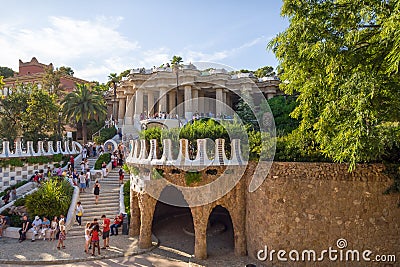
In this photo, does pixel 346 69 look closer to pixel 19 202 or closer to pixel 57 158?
pixel 19 202

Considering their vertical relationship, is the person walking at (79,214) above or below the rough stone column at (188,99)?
below

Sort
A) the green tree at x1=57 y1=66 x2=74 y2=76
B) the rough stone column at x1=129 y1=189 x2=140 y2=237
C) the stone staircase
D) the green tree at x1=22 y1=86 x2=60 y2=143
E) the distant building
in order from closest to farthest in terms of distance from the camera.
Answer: the rough stone column at x1=129 y1=189 x2=140 y2=237, the stone staircase, the green tree at x1=22 y1=86 x2=60 y2=143, the green tree at x1=57 y1=66 x2=74 y2=76, the distant building

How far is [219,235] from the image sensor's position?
51.8ft

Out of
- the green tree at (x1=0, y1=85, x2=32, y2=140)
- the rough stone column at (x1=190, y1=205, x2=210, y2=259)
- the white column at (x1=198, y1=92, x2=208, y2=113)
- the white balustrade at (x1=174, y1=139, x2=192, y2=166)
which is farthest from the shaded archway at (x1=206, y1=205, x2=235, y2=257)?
the green tree at (x1=0, y1=85, x2=32, y2=140)

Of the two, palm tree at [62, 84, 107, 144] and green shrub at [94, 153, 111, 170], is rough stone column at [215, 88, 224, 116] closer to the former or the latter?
palm tree at [62, 84, 107, 144]

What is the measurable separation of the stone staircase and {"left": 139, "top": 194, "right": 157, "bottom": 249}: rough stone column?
3.39 m

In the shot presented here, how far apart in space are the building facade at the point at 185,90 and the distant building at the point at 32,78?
56.5ft

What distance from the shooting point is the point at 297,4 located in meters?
11.0

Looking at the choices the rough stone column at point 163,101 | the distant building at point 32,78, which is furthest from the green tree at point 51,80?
the rough stone column at point 163,101

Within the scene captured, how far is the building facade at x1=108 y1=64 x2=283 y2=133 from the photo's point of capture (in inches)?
1359

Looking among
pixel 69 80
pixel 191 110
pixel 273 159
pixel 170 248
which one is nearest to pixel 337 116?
pixel 273 159

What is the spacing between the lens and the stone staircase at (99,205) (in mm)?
16138

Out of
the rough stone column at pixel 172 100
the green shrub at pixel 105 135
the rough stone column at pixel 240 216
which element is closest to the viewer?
the rough stone column at pixel 240 216

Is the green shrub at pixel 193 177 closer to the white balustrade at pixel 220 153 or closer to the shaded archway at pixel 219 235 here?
the white balustrade at pixel 220 153
